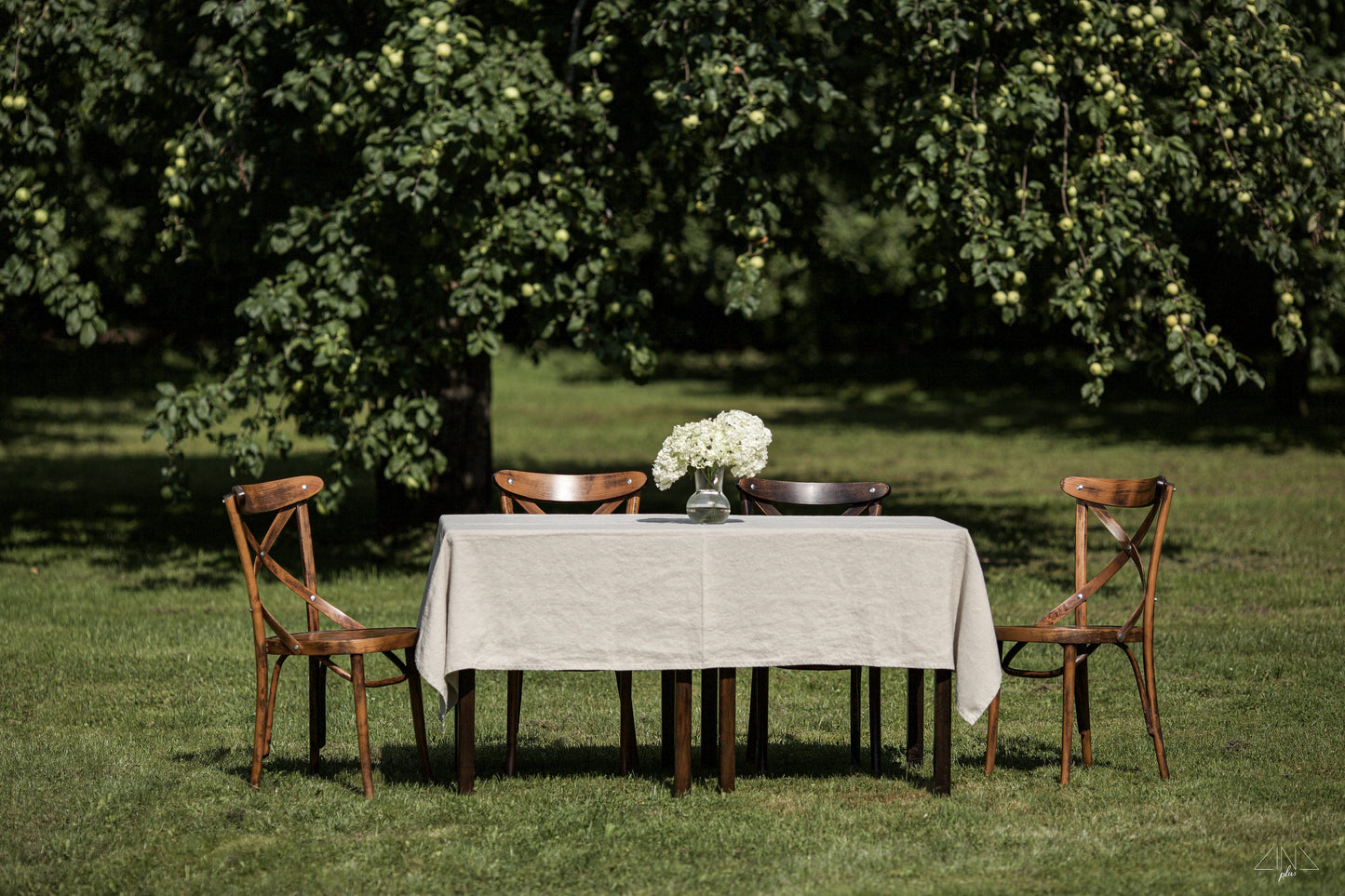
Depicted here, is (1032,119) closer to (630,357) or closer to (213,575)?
(630,357)

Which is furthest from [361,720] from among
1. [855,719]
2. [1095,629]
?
[1095,629]

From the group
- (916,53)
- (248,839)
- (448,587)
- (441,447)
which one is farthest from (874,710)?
(441,447)

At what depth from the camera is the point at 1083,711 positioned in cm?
593

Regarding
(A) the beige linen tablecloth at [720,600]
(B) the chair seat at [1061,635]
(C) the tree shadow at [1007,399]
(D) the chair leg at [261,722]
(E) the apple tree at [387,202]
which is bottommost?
(C) the tree shadow at [1007,399]

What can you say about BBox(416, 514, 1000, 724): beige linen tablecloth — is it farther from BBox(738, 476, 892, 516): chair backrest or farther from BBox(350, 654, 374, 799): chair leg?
BBox(738, 476, 892, 516): chair backrest

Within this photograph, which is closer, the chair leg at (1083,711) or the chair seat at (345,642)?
the chair seat at (345,642)

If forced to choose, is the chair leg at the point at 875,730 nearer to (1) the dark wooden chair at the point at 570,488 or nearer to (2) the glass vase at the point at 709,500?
(2) the glass vase at the point at 709,500

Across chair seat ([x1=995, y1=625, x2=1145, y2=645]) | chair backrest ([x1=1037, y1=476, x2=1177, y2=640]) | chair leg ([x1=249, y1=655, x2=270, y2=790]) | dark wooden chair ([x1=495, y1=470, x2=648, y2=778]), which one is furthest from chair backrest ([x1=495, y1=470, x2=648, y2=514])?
chair backrest ([x1=1037, y1=476, x2=1177, y2=640])

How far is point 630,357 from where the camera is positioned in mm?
9398

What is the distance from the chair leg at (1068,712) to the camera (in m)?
5.57

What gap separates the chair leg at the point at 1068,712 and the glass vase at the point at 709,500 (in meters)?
1.45

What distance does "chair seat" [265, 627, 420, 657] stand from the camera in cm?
525

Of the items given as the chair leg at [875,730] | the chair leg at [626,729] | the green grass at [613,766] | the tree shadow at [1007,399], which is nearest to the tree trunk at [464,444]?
the green grass at [613,766]

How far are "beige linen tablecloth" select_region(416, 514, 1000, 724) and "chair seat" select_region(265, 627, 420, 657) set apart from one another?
6.2 inches
